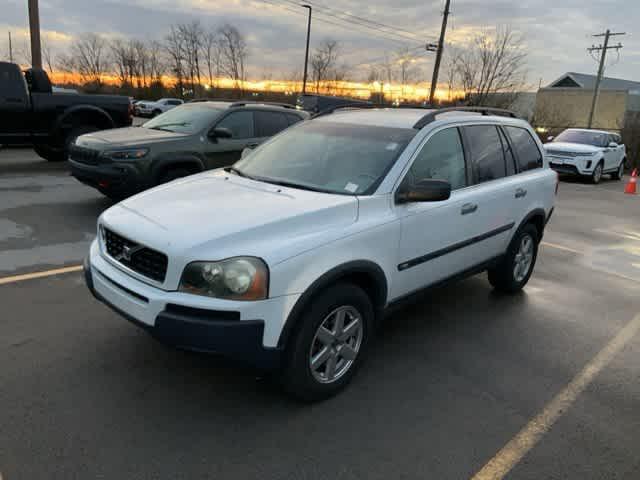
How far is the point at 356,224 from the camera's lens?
3.04 meters

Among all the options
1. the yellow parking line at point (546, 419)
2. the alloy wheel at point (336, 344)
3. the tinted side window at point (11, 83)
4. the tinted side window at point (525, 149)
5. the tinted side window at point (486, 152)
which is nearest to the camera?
the yellow parking line at point (546, 419)

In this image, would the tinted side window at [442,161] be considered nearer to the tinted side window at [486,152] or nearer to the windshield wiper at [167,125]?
the tinted side window at [486,152]

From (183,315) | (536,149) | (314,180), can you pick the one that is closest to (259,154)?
(314,180)

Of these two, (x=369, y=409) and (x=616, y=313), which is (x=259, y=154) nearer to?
(x=369, y=409)

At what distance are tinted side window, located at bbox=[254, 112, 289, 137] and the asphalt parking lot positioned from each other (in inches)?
165

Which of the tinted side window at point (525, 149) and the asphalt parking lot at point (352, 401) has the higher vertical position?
the tinted side window at point (525, 149)

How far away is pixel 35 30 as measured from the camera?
52.4 ft

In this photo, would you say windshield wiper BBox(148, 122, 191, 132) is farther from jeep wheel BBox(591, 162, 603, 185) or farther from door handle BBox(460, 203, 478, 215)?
jeep wheel BBox(591, 162, 603, 185)

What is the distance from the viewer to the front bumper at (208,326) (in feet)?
8.28

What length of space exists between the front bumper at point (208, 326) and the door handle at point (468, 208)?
1.88 metres

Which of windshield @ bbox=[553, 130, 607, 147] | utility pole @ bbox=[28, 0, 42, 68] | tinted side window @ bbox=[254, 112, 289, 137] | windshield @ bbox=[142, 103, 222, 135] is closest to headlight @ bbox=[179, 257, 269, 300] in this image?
windshield @ bbox=[142, 103, 222, 135]

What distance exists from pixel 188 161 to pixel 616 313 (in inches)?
225

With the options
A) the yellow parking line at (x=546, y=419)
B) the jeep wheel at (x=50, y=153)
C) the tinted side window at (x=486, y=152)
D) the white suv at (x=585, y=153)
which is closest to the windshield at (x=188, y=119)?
the jeep wheel at (x=50, y=153)

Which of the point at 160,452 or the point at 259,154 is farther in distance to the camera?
the point at 259,154
